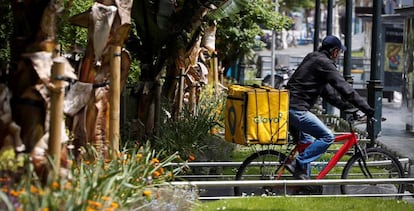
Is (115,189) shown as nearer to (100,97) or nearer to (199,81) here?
(100,97)

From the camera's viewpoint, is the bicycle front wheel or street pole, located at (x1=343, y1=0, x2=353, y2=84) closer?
the bicycle front wheel

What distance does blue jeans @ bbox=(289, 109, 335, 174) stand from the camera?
9.89 m

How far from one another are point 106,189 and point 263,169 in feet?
13.2

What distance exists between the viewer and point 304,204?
9.18 metres

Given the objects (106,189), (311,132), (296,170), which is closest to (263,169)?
(296,170)

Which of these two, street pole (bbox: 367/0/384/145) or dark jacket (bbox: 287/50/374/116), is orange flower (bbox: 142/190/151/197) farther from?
street pole (bbox: 367/0/384/145)

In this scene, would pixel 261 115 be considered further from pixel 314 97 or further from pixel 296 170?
pixel 296 170

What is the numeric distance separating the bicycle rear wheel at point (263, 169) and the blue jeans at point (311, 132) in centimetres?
25

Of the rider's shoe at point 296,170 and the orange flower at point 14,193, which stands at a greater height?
the orange flower at point 14,193

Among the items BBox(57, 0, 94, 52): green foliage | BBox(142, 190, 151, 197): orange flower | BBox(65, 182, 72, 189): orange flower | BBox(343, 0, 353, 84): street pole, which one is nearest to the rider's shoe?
BBox(142, 190, 151, 197): orange flower

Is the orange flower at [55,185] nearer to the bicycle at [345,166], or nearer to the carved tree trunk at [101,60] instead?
the carved tree trunk at [101,60]

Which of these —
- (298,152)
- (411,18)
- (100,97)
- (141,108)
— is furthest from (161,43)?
(411,18)

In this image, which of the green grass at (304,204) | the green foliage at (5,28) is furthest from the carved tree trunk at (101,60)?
the green foliage at (5,28)

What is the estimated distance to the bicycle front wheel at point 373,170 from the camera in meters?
10.2
